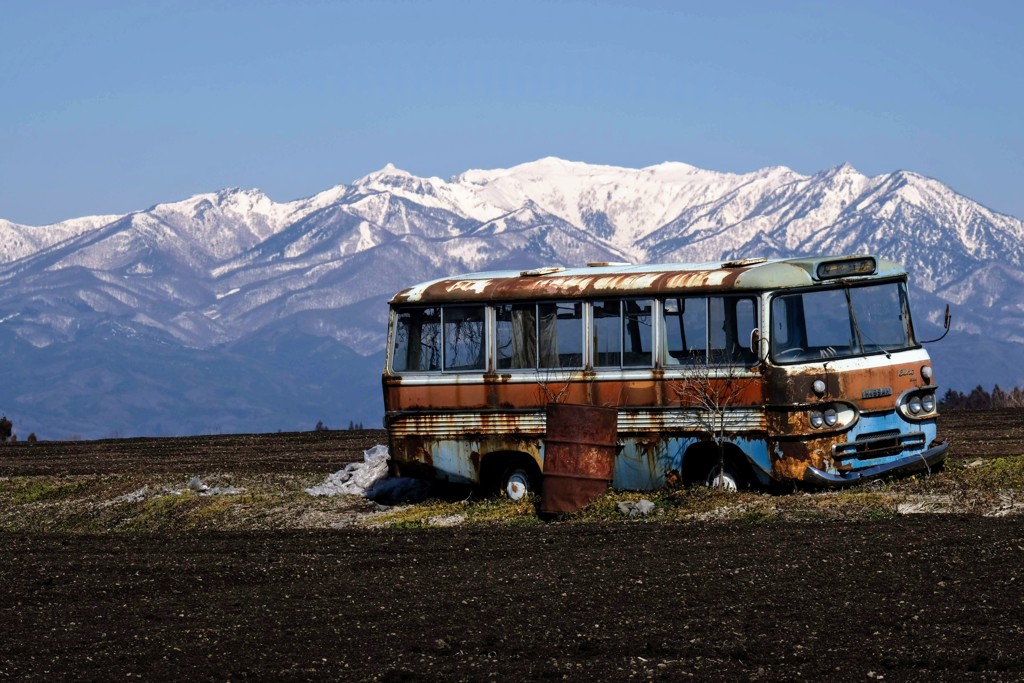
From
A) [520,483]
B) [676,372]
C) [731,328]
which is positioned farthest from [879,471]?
[520,483]

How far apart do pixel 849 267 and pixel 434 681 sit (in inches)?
430

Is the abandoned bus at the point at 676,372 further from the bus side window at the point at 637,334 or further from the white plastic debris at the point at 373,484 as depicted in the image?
the white plastic debris at the point at 373,484

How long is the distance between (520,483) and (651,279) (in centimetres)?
350

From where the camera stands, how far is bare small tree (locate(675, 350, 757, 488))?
70.9 feet

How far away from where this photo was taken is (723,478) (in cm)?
2202

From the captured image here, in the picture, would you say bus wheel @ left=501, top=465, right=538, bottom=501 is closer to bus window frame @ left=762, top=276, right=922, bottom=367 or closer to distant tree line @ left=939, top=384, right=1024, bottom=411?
bus window frame @ left=762, top=276, right=922, bottom=367

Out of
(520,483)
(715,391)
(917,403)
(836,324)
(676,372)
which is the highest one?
(836,324)

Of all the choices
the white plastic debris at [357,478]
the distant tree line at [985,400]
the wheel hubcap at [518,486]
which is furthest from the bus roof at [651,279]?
the distant tree line at [985,400]

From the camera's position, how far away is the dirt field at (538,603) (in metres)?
12.9

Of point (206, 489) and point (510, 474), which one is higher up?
point (510, 474)

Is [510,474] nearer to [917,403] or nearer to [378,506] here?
[378,506]

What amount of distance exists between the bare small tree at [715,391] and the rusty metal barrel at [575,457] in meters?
1.08

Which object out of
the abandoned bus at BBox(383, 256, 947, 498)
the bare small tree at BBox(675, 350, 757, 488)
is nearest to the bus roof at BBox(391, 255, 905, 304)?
the abandoned bus at BBox(383, 256, 947, 498)

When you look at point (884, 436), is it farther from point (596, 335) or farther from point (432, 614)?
point (432, 614)
